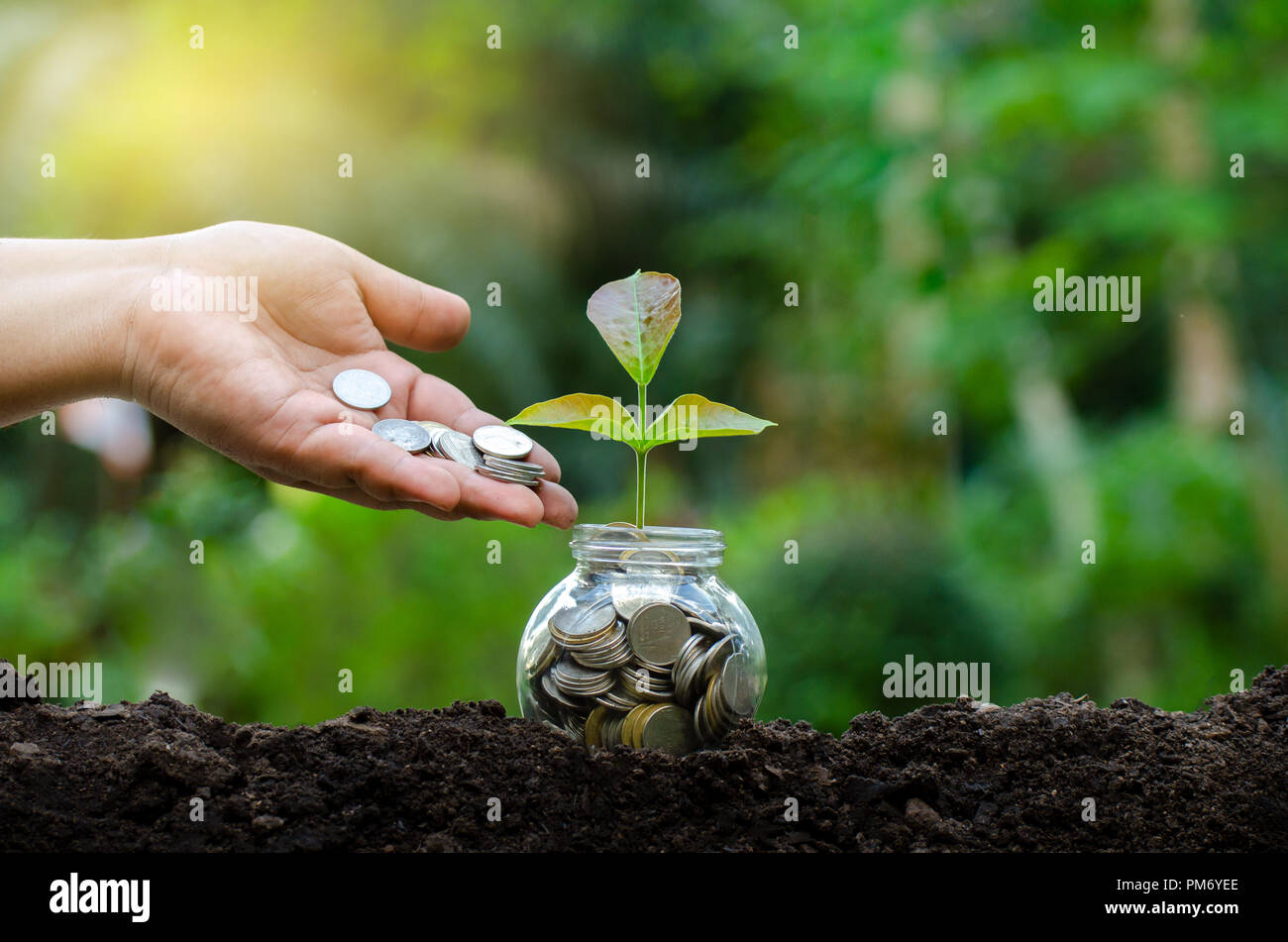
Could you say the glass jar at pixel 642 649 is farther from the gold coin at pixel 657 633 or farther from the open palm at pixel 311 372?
the open palm at pixel 311 372

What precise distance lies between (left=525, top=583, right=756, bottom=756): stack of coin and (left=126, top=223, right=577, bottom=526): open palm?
229 millimetres

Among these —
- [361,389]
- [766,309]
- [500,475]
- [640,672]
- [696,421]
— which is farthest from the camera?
[766,309]

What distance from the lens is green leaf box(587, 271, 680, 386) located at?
1615 millimetres

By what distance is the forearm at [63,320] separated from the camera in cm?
178

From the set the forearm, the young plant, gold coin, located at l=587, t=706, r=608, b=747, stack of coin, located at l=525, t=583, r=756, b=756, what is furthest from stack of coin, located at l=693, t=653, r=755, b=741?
the forearm

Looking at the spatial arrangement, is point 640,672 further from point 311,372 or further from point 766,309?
point 766,309

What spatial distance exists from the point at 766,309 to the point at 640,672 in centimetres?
717

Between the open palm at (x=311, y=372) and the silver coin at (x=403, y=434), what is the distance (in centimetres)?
4

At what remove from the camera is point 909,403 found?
671 cm

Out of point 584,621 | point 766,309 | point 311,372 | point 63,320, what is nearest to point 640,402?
point 584,621

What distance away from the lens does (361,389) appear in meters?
1.93

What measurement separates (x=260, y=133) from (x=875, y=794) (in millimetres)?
7400
